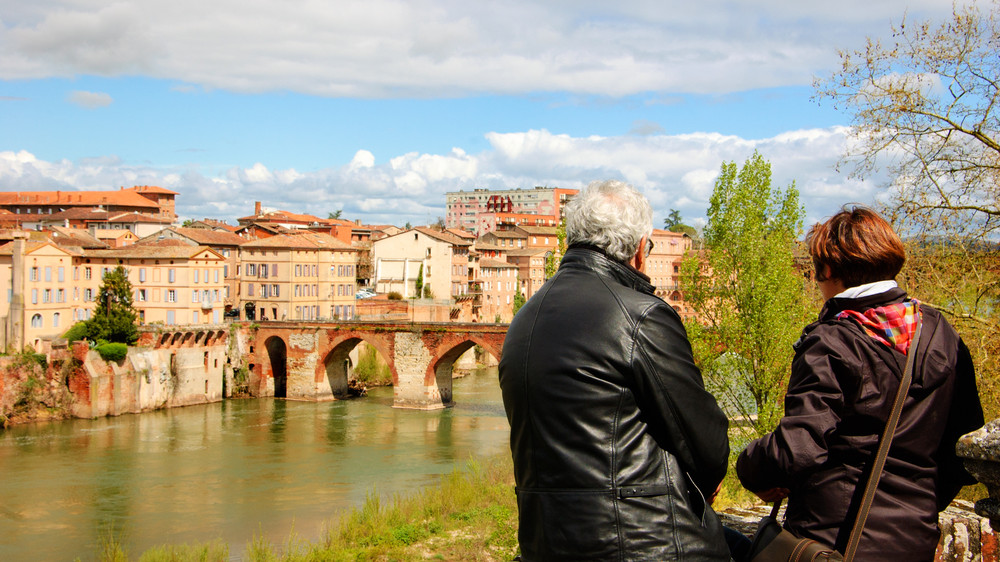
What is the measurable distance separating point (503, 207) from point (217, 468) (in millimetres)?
89732

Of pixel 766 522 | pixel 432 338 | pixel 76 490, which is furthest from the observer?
pixel 432 338

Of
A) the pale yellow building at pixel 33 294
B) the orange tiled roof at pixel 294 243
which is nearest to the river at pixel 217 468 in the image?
the pale yellow building at pixel 33 294

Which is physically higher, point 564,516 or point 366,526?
point 564,516

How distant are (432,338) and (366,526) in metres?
26.0

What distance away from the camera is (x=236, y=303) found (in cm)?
5247

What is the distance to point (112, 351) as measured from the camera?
123 ft

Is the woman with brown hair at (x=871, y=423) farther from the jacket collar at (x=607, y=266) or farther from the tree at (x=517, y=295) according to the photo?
the tree at (x=517, y=295)

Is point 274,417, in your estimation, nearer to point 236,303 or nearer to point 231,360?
point 231,360

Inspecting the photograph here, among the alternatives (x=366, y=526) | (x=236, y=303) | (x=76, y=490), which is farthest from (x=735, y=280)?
(x=236, y=303)

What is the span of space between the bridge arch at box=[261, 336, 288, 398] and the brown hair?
144 ft

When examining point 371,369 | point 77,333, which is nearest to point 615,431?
point 77,333

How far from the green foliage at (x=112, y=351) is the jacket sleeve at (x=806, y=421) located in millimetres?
39157

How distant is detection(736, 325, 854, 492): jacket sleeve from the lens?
2.64m

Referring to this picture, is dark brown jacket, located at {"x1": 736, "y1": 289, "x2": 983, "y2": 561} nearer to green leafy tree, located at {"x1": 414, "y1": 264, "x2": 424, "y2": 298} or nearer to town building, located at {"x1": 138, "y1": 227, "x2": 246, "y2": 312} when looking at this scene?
town building, located at {"x1": 138, "y1": 227, "x2": 246, "y2": 312}
